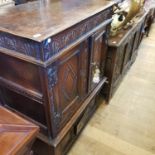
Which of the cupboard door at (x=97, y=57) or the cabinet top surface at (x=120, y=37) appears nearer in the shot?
the cupboard door at (x=97, y=57)

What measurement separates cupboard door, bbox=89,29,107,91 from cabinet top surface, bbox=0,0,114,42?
24 cm

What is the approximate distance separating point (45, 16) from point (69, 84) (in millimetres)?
467

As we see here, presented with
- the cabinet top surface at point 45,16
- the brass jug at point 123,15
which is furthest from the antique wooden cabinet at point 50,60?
the brass jug at point 123,15

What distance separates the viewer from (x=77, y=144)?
1593mm

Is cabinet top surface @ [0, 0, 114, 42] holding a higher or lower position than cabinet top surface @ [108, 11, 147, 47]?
higher

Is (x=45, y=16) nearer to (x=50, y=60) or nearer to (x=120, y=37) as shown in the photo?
(x=50, y=60)

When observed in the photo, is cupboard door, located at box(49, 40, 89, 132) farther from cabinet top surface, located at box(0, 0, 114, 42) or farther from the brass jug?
the brass jug

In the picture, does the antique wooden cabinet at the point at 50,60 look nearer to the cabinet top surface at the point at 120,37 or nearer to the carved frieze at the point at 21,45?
the carved frieze at the point at 21,45

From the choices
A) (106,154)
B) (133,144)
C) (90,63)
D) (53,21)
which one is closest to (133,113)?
(133,144)

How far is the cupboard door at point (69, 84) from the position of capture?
995 mm

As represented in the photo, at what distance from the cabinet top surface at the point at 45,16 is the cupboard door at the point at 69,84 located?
0.59 ft

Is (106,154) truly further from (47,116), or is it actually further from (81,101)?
(47,116)

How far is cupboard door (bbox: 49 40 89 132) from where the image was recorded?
39.2 inches

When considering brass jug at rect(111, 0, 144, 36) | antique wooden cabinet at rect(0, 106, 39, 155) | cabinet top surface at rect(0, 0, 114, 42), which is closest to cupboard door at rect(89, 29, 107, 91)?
cabinet top surface at rect(0, 0, 114, 42)
